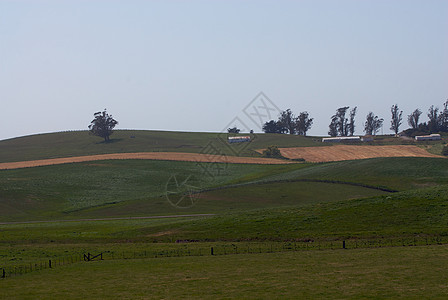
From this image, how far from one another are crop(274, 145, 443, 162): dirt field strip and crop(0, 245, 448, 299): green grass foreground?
120564 millimetres

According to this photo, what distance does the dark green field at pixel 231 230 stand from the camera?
122 ft

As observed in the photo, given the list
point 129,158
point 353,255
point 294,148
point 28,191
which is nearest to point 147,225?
point 353,255

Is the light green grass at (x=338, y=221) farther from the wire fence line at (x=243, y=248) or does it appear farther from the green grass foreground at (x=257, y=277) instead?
the green grass foreground at (x=257, y=277)

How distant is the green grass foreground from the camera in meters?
33.9

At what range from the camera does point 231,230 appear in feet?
218

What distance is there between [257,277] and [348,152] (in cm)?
14448

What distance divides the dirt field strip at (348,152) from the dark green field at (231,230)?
32.7m

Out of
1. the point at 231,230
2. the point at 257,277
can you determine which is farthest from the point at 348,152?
the point at 257,277

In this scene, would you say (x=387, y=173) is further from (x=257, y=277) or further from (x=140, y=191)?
(x=257, y=277)

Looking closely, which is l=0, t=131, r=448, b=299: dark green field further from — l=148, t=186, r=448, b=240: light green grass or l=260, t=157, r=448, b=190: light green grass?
l=260, t=157, r=448, b=190: light green grass

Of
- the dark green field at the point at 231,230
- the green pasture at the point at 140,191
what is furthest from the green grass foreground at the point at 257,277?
the green pasture at the point at 140,191

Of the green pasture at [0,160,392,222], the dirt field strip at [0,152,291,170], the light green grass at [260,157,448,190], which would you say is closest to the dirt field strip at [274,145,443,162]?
the dirt field strip at [0,152,291,170]

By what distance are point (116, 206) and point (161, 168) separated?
4635 cm

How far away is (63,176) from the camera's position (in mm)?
132000
